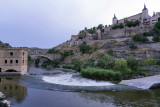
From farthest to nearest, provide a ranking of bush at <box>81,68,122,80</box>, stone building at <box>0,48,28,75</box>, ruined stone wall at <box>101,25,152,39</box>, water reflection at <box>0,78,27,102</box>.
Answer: ruined stone wall at <box>101,25,152,39</box>
stone building at <box>0,48,28,75</box>
bush at <box>81,68,122,80</box>
water reflection at <box>0,78,27,102</box>

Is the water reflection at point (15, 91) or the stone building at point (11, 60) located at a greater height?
the stone building at point (11, 60)

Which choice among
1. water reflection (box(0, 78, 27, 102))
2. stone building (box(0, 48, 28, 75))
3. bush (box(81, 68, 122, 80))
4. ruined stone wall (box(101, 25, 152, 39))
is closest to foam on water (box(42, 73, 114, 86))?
bush (box(81, 68, 122, 80))

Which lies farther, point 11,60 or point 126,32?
point 126,32

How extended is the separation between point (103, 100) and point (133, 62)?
19.0 metres

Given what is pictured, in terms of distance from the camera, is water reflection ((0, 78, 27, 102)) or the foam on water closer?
water reflection ((0, 78, 27, 102))

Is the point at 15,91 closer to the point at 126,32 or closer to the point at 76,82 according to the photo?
the point at 76,82

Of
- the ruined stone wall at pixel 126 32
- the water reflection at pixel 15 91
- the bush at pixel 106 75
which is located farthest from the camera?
the ruined stone wall at pixel 126 32

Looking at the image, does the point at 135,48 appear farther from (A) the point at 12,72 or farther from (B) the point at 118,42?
(A) the point at 12,72

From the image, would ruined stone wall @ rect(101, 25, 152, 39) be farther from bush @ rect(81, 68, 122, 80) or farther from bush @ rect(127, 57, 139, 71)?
bush @ rect(81, 68, 122, 80)

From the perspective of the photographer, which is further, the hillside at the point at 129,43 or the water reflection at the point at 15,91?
the hillside at the point at 129,43

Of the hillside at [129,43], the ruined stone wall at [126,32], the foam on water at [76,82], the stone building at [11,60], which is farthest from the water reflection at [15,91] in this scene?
the ruined stone wall at [126,32]

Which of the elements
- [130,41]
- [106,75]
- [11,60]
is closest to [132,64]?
[106,75]

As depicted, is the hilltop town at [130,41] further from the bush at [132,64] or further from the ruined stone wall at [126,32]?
the bush at [132,64]

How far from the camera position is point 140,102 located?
518 inches
